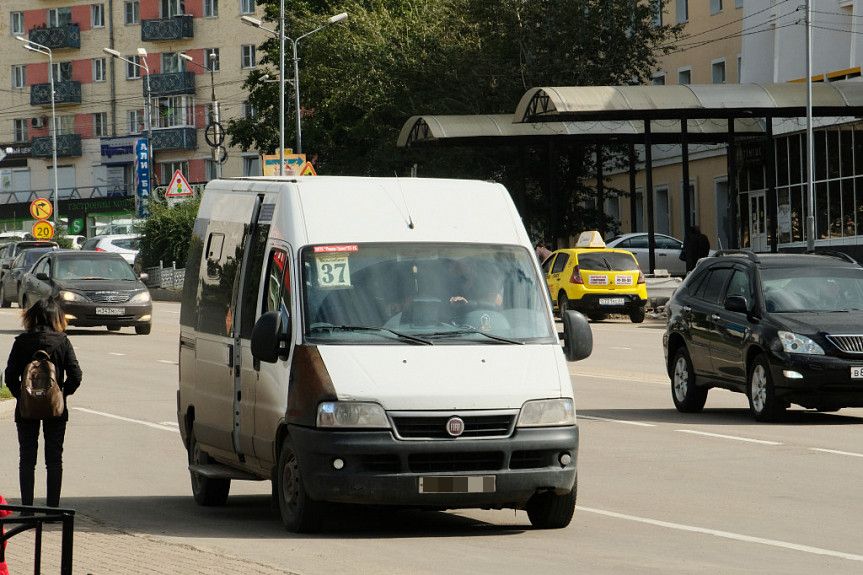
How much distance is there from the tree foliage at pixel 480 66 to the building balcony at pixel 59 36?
131ft

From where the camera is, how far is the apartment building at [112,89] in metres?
99.5

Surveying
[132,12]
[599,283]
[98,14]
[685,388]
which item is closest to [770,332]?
[685,388]

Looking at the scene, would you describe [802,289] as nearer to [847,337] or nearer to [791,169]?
[847,337]

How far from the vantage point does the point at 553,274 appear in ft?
138

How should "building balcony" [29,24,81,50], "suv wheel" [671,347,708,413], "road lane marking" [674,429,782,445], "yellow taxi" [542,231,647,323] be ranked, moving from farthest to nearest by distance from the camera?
"building balcony" [29,24,81,50] < "yellow taxi" [542,231,647,323] < "suv wheel" [671,347,708,413] < "road lane marking" [674,429,782,445]

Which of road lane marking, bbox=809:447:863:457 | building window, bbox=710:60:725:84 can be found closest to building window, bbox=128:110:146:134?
building window, bbox=710:60:725:84

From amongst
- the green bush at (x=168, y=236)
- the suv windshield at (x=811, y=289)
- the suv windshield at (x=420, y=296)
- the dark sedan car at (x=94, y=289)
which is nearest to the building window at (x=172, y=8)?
the green bush at (x=168, y=236)

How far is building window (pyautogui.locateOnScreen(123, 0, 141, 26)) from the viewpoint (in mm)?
102438

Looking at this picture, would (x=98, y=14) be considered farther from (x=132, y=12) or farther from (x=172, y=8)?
(x=172, y=8)

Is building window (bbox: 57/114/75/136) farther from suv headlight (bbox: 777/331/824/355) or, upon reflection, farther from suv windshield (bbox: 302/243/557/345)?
suv windshield (bbox: 302/243/557/345)

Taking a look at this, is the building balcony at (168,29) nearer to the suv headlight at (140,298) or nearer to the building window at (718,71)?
the building window at (718,71)

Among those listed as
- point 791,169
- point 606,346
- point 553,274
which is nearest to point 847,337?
point 606,346

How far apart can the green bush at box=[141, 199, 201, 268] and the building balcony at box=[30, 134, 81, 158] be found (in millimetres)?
45457

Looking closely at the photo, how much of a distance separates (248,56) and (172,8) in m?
6.02
